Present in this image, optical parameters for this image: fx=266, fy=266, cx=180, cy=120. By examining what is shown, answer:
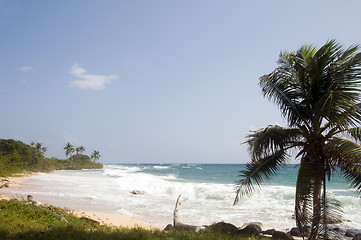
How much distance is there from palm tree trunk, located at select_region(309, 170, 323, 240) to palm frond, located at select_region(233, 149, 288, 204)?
1096 mm

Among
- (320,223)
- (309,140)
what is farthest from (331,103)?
(320,223)

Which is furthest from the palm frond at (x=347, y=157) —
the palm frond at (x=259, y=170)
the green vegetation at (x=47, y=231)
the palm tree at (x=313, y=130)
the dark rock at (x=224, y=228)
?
the dark rock at (x=224, y=228)

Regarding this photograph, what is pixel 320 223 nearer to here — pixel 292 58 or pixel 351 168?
pixel 351 168

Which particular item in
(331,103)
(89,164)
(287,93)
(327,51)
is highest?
(327,51)

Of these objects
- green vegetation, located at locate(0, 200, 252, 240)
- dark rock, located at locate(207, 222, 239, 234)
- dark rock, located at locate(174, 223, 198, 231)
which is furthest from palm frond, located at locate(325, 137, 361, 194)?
dark rock, located at locate(174, 223, 198, 231)

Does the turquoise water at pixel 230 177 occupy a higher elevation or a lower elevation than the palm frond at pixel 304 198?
lower

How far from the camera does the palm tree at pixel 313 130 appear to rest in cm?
674

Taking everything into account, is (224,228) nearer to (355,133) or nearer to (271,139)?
(271,139)

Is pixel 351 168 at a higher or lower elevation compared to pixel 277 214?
higher

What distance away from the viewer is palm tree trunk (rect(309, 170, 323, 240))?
264 inches

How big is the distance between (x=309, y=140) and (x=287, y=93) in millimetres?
1632

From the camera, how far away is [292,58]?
26.5 ft

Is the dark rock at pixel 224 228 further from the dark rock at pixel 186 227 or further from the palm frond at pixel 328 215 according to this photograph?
the palm frond at pixel 328 215

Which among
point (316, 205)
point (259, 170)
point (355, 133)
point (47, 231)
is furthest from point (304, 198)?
point (47, 231)
